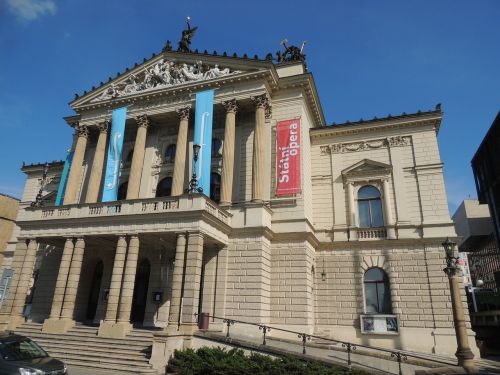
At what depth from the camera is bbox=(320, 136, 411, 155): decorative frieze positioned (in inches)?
1043

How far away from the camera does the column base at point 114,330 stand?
19.0 meters

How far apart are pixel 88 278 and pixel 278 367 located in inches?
692

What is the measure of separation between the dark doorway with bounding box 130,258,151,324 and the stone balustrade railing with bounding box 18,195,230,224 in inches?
192

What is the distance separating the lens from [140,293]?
81.5 feet

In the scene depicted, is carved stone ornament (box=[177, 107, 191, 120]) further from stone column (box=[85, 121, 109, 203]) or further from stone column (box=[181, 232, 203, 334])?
stone column (box=[181, 232, 203, 334])

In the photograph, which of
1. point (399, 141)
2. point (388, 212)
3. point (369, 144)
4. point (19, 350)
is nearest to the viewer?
point (19, 350)

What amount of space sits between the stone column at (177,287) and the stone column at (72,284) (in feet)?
21.8

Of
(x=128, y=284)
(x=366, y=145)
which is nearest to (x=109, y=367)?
(x=128, y=284)

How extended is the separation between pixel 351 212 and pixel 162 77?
56.8 ft

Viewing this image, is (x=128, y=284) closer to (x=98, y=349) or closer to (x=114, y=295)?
(x=114, y=295)

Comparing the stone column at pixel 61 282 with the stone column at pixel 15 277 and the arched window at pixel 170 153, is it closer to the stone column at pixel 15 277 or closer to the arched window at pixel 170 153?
the stone column at pixel 15 277

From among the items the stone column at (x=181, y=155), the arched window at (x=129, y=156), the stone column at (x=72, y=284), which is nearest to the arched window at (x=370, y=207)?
the stone column at (x=181, y=155)

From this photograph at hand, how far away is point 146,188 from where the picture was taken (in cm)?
2736

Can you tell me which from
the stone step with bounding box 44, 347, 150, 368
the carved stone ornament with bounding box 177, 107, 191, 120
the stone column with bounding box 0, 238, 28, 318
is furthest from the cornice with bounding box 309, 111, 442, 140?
the stone column with bounding box 0, 238, 28, 318
